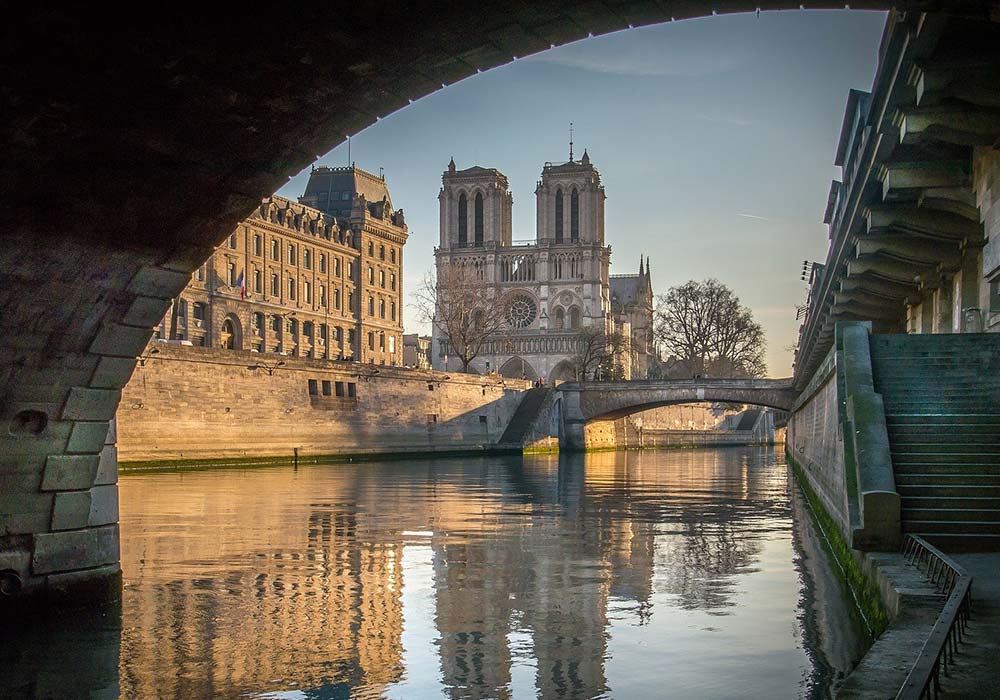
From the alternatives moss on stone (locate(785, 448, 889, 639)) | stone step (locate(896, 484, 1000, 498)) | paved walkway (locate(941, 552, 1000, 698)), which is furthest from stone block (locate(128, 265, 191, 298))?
stone step (locate(896, 484, 1000, 498))

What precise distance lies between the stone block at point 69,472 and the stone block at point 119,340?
3.50ft

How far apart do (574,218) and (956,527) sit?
117210mm

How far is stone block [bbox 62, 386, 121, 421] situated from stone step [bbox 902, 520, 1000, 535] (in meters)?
8.34

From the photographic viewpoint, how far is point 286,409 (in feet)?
170

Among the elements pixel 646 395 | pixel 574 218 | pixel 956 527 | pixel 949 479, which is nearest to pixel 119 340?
pixel 956 527

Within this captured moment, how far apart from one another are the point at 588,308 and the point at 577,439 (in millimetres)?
48745

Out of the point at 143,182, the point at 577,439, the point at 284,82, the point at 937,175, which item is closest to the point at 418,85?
the point at 284,82

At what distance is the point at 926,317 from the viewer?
97.1 ft

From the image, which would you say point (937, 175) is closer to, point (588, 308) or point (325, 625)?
point (325, 625)

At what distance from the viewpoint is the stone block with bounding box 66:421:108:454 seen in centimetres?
1153

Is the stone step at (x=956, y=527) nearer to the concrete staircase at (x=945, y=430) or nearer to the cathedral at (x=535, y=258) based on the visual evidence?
the concrete staircase at (x=945, y=430)

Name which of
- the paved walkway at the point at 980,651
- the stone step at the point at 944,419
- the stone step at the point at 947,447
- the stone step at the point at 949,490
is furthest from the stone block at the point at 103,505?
the stone step at the point at 944,419

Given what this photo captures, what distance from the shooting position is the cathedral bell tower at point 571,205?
419ft

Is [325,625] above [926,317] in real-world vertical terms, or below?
below
